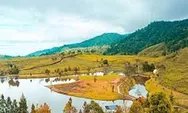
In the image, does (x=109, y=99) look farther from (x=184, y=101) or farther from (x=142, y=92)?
(x=184, y=101)

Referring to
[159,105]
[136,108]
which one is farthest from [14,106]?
[159,105]

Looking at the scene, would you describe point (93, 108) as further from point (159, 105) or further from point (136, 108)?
point (159, 105)

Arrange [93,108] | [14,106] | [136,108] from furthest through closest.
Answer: [14,106] < [93,108] < [136,108]

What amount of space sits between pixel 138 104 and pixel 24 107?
46.1 metres

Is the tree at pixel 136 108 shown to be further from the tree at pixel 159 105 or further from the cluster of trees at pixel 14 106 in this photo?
the cluster of trees at pixel 14 106

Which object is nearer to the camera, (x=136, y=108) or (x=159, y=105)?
(x=159, y=105)

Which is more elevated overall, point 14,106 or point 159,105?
point 159,105

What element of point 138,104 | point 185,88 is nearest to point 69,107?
point 138,104

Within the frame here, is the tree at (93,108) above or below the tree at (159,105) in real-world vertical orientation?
below

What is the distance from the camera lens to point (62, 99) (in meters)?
182

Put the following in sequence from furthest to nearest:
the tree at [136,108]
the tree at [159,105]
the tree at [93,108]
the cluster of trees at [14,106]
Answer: the cluster of trees at [14,106]
the tree at [93,108]
the tree at [136,108]
the tree at [159,105]

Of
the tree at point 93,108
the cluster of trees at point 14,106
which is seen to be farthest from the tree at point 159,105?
the cluster of trees at point 14,106

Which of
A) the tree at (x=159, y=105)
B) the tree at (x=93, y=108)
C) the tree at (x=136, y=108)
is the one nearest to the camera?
the tree at (x=159, y=105)

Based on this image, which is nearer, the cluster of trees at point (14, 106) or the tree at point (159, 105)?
the tree at point (159, 105)
